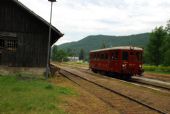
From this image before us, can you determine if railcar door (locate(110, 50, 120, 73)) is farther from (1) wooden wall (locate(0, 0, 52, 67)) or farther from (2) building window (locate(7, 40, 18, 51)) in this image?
(2) building window (locate(7, 40, 18, 51))

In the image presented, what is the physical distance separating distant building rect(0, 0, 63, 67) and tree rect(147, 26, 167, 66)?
50.0 metres

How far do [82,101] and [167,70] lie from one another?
40561 mm

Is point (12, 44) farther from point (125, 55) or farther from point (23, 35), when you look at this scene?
point (125, 55)

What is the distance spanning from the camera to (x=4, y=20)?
965 inches

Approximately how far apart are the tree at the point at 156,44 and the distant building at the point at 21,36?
5000 centimetres

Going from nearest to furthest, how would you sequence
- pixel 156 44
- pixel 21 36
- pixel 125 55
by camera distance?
pixel 21 36 → pixel 125 55 → pixel 156 44

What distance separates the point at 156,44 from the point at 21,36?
5202cm

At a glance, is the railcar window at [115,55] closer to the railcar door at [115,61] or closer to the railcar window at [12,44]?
the railcar door at [115,61]

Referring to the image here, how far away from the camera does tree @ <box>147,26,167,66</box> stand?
236 ft

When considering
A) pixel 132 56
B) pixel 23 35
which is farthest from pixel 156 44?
pixel 23 35

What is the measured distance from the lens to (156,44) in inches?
2864

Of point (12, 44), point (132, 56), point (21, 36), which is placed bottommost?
point (132, 56)

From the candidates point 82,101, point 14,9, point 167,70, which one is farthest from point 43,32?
point 167,70

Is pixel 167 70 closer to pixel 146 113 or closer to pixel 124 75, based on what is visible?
pixel 124 75
